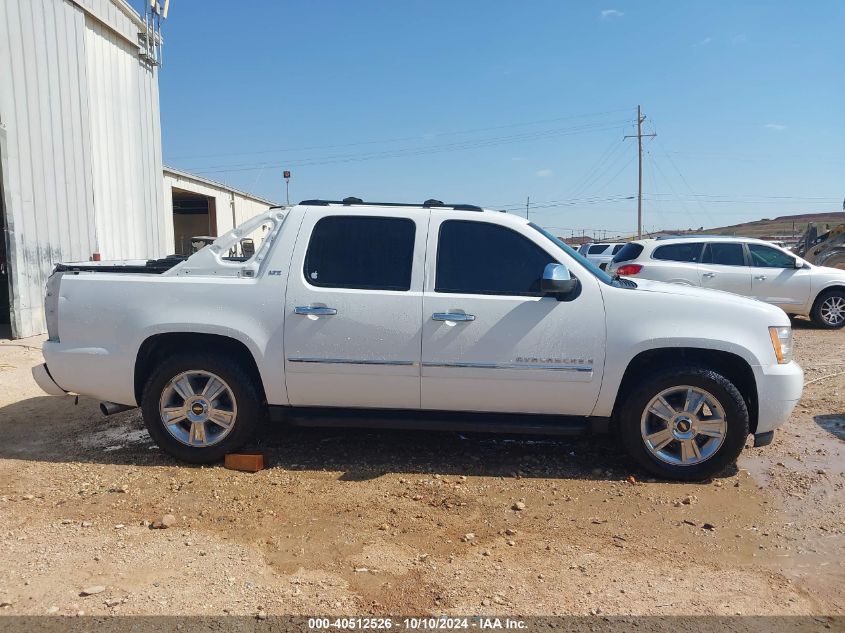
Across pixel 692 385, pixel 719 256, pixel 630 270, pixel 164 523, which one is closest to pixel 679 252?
pixel 719 256

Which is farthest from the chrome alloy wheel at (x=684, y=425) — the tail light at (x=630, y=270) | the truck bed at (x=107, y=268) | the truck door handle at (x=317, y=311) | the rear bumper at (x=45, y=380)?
the tail light at (x=630, y=270)

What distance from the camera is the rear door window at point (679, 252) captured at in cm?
1094

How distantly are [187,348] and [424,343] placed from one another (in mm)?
1769

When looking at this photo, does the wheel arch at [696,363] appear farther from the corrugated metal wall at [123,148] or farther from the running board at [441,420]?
the corrugated metal wall at [123,148]

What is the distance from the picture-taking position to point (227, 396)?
4398mm

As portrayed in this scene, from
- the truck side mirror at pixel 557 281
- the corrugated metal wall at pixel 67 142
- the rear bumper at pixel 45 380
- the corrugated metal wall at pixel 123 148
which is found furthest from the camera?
the corrugated metal wall at pixel 123 148

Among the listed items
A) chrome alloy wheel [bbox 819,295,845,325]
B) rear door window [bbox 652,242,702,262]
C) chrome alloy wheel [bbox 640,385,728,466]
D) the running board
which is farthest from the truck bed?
chrome alloy wheel [bbox 819,295,845,325]

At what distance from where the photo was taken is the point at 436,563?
3180mm

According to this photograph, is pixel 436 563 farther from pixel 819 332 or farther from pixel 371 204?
pixel 819 332

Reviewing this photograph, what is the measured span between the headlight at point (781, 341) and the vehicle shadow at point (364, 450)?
48.6 inches

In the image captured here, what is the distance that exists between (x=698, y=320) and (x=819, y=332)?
855cm

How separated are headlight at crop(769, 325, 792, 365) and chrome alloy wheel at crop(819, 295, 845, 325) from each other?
8.46 m

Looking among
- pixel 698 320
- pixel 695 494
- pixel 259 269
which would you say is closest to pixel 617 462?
pixel 695 494

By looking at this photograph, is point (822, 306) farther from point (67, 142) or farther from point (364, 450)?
point (67, 142)
